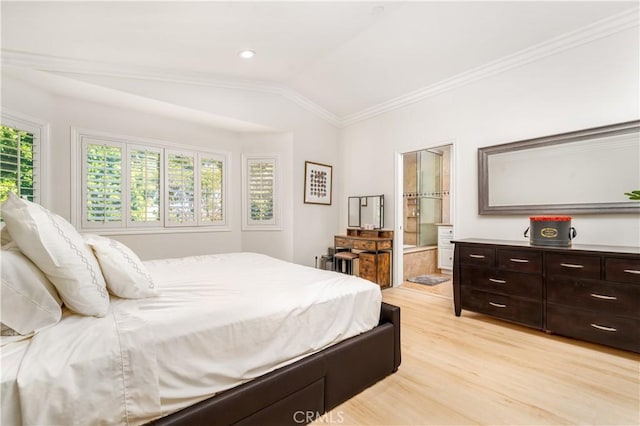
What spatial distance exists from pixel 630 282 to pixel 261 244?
160 inches

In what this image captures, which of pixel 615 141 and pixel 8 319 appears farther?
pixel 615 141

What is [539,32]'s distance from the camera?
2.84m

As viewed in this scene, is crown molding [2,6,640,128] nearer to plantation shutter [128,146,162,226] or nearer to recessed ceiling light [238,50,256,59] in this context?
recessed ceiling light [238,50,256,59]

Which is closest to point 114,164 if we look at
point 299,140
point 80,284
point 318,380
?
point 299,140

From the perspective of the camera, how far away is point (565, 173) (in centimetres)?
289

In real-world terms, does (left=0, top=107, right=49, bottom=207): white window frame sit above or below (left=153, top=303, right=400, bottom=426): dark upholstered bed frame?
above

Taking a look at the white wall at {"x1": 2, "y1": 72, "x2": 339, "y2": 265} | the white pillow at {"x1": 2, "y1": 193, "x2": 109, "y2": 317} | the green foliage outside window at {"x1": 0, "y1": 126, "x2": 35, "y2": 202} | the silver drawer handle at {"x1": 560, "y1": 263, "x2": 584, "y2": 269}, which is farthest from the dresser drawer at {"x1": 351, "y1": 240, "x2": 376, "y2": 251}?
the green foliage outside window at {"x1": 0, "y1": 126, "x2": 35, "y2": 202}

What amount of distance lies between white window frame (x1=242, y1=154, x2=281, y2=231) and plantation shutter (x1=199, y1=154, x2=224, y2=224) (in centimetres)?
34

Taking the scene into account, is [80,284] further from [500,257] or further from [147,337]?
[500,257]

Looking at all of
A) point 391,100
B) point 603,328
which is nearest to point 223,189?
point 391,100

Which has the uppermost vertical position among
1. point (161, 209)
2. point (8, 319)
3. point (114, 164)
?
point (114, 164)

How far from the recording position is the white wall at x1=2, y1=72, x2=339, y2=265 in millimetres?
3127

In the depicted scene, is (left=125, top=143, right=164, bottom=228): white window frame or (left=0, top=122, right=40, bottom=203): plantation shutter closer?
(left=0, top=122, right=40, bottom=203): plantation shutter

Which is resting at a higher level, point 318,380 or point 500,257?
point 500,257
